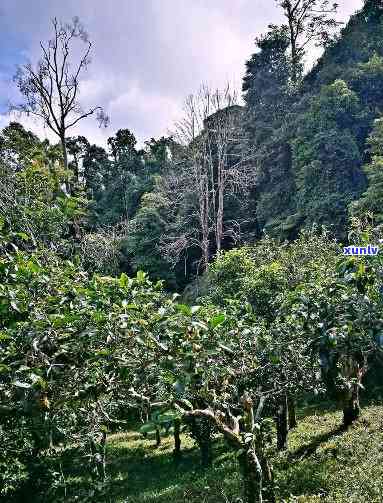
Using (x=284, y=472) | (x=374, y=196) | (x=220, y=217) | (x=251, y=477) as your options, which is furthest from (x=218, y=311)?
(x=220, y=217)

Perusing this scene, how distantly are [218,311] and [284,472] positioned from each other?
16.9 ft

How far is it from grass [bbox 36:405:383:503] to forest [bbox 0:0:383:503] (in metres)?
0.05

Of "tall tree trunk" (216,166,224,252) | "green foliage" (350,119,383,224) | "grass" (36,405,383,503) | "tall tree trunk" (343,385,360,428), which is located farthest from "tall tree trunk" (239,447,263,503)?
"tall tree trunk" (216,166,224,252)

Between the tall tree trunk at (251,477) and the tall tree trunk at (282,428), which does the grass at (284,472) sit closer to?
the tall tree trunk at (282,428)

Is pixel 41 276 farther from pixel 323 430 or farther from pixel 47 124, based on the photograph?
pixel 47 124

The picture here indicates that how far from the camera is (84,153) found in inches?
1432

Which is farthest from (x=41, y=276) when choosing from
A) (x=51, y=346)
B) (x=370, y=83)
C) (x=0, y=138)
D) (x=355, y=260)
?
(x=0, y=138)

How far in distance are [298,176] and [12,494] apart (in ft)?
54.2

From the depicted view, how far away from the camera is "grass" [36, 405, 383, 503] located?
6703mm

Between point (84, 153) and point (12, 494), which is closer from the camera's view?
point (12, 494)

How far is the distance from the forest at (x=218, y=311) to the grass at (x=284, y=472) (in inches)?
2.0

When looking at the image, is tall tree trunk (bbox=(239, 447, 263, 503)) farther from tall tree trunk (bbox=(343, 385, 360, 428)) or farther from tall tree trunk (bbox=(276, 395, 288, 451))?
tall tree trunk (bbox=(343, 385, 360, 428))

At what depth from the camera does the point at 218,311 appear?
413 centimetres

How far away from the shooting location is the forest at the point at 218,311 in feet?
9.65
